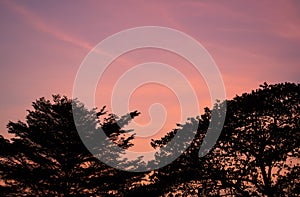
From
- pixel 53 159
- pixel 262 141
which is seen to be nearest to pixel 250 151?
pixel 262 141

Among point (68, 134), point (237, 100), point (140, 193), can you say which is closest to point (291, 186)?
point (237, 100)

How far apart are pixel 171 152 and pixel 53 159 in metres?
9.11

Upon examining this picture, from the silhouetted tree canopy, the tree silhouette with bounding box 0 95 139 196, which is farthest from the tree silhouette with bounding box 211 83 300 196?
the tree silhouette with bounding box 0 95 139 196

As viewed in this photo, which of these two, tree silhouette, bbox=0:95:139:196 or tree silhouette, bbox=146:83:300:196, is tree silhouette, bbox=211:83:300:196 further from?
tree silhouette, bbox=0:95:139:196

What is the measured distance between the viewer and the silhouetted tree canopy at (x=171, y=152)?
2291 centimetres

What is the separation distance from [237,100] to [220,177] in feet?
18.0

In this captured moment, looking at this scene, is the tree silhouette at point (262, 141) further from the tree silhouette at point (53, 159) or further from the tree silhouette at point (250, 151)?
the tree silhouette at point (53, 159)

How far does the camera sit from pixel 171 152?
86.3 ft

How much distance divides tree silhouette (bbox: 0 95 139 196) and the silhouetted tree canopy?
71 millimetres

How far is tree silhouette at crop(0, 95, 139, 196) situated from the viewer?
2688 cm

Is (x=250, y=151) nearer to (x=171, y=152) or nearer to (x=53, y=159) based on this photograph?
(x=171, y=152)

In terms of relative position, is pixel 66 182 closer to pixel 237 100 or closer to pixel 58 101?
pixel 58 101

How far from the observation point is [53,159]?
27.8 metres

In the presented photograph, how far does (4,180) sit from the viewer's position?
88.4 feet
